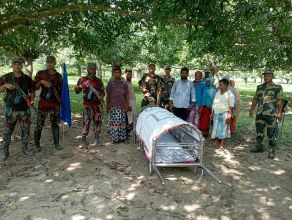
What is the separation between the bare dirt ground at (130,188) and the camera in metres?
5.40

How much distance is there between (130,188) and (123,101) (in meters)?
2.99

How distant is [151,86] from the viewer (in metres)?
9.72

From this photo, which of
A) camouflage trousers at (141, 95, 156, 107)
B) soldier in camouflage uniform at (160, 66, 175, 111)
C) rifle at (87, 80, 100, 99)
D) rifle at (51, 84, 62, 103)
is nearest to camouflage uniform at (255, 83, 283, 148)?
soldier in camouflage uniform at (160, 66, 175, 111)

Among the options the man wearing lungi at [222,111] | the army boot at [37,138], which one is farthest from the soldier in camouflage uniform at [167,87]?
the army boot at [37,138]

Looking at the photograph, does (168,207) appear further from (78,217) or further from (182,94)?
(182,94)

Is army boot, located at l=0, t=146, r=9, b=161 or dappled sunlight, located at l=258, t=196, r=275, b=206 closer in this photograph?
dappled sunlight, located at l=258, t=196, r=275, b=206

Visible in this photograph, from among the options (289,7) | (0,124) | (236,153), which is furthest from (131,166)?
(0,124)

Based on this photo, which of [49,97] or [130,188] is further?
[49,97]

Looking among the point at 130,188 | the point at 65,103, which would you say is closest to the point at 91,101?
the point at 65,103

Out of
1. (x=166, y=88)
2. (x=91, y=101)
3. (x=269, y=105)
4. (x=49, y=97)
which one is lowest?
(x=269, y=105)

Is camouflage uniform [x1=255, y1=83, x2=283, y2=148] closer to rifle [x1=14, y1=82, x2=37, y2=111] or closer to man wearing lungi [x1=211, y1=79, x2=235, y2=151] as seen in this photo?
man wearing lungi [x1=211, y1=79, x2=235, y2=151]

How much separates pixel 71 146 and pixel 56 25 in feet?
10.5

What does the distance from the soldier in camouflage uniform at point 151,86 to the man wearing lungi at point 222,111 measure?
1613mm

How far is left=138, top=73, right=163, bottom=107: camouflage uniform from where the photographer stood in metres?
9.69
